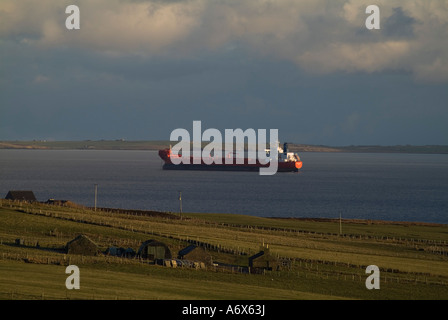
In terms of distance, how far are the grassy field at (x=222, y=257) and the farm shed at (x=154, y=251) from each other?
339cm

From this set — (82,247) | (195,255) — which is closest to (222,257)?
(195,255)

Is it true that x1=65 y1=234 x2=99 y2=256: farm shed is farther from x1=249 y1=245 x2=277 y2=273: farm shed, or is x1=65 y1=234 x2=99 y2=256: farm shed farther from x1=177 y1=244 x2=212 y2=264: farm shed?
x1=249 y1=245 x2=277 y2=273: farm shed

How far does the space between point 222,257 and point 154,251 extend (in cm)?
543

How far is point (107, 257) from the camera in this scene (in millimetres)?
45312

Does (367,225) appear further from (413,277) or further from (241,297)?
(241,297)

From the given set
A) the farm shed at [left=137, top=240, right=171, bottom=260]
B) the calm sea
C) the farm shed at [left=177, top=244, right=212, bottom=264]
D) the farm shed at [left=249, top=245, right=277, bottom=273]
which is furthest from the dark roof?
the farm shed at [left=249, top=245, right=277, bottom=273]

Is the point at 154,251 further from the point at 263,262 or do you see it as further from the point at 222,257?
the point at 263,262

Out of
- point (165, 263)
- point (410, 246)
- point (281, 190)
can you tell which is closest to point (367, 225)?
point (410, 246)

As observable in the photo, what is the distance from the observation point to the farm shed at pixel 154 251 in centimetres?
4816

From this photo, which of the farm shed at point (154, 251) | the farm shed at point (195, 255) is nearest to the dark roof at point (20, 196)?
the farm shed at point (154, 251)

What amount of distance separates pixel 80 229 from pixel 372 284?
29366mm

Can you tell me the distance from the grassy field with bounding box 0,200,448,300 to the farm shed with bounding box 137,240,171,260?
339 centimetres

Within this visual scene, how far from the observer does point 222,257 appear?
5047 cm

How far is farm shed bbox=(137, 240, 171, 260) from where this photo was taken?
48.2 metres
